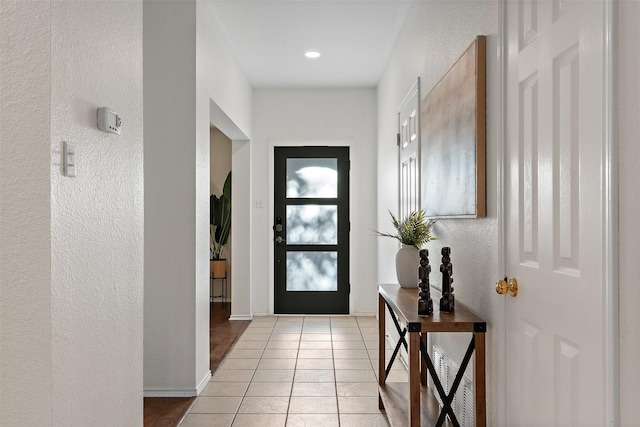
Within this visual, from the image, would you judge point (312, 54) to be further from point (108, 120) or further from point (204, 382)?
point (108, 120)

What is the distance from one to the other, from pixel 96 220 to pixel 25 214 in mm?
380

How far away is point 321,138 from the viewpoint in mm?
6230

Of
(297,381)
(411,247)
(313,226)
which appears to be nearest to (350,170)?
(313,226)

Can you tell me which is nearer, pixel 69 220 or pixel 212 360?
pixel 69 220

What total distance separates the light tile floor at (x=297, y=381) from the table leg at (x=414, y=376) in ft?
3.04

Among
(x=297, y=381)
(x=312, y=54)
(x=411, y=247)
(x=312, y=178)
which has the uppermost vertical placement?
(x=312, y=54)

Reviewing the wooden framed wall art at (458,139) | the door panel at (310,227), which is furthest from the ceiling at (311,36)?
the wooden framed wall art at (458,139)

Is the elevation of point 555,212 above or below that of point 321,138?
below

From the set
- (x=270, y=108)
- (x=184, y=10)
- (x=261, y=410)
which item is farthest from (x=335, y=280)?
(x=184, y=10)

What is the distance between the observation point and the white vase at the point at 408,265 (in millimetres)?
3078

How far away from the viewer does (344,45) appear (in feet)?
15.4

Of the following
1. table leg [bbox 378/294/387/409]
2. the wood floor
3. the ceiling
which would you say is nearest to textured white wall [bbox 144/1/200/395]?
the wood floor

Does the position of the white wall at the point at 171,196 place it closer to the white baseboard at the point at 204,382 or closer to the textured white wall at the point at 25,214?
the white baseboard at the point at 204,382

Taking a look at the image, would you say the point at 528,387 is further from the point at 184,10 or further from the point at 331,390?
the point at 184,10
